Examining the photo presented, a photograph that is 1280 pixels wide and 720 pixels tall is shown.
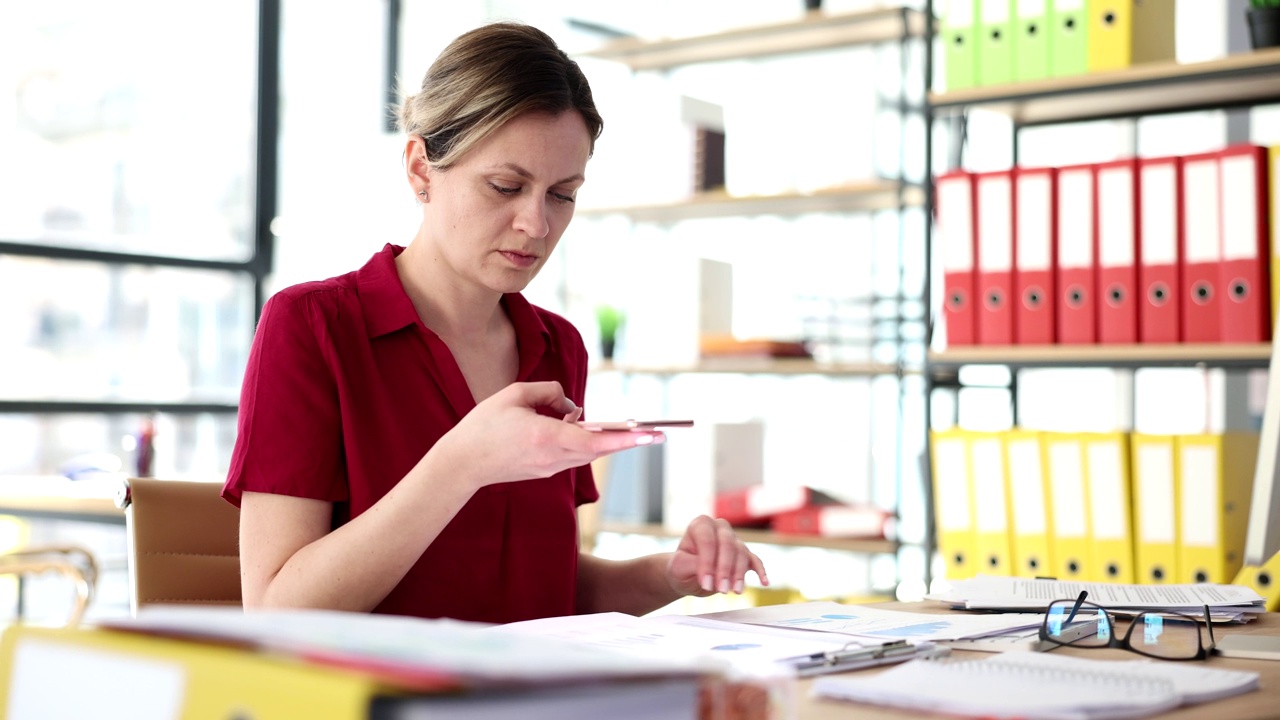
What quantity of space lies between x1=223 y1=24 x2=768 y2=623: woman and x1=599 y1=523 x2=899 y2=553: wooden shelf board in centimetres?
169

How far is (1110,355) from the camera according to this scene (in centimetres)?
255

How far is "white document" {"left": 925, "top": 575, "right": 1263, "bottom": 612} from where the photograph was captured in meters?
1.33

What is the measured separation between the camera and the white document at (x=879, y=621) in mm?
1124

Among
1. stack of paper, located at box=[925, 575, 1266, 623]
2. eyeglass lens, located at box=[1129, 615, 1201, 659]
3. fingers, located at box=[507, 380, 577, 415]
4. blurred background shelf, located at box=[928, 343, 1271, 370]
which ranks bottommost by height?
eyeglass lens, located at box=[1129, 615, 1201, 659]

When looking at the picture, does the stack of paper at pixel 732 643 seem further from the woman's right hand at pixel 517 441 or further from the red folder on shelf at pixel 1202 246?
the red folder on shelf at pixel 1202 246

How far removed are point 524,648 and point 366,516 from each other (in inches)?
27.1

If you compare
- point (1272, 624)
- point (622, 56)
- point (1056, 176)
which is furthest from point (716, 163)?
point (1272, 624)

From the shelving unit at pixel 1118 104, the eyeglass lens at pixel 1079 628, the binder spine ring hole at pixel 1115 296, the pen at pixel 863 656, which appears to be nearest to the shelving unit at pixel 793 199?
the shelving unit at pixel 1118 104

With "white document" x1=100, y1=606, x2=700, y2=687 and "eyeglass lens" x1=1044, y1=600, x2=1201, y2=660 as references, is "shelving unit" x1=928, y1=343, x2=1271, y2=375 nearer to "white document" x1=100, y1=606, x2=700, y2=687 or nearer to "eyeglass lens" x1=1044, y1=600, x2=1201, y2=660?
"eyeglass lens" x1=1044, y1=600, x2=1201, y2=660

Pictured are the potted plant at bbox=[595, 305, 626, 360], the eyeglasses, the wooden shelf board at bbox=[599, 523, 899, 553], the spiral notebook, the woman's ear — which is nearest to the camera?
the spiral notebook

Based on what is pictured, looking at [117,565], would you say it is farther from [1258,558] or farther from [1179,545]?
[1258,558]

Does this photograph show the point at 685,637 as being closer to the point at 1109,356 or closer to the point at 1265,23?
the point at 1109,356

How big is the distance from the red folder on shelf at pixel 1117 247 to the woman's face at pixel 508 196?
4.79ft

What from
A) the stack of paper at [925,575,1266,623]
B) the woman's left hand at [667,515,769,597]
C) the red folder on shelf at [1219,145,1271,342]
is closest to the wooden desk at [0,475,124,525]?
the woman's left hand at [667,515,769,597]
